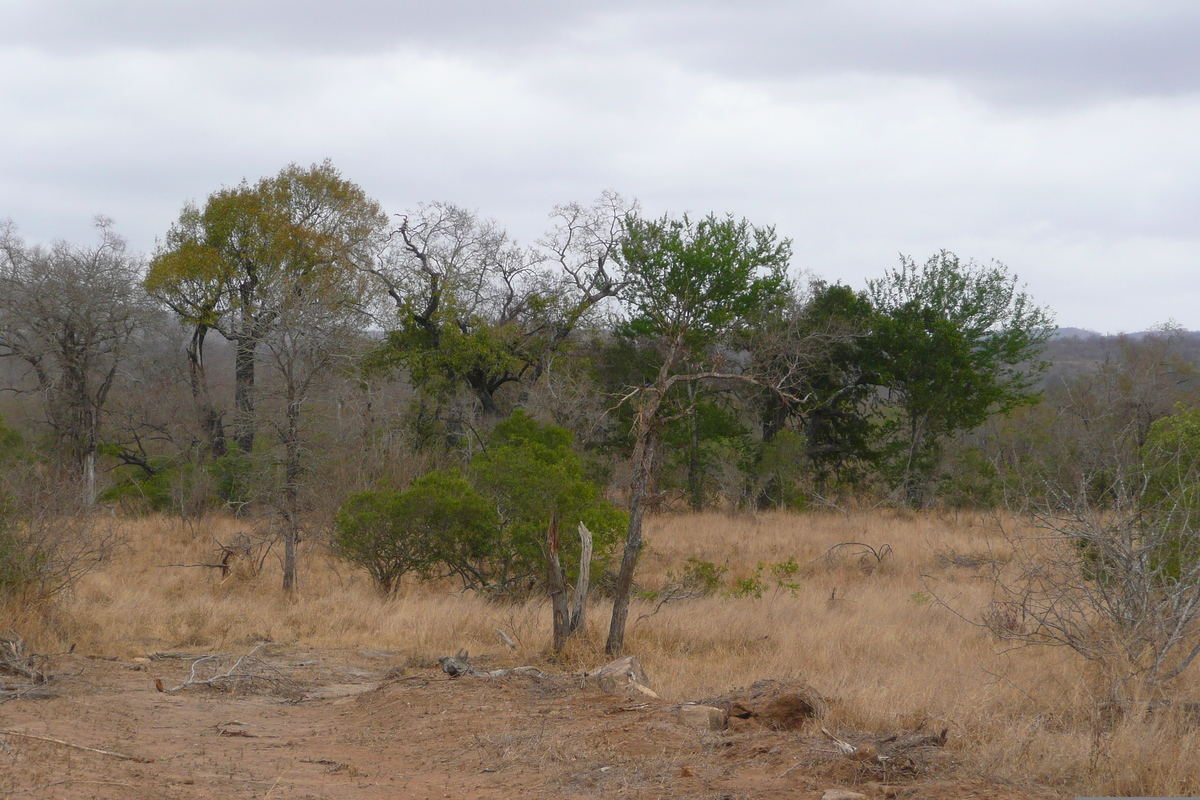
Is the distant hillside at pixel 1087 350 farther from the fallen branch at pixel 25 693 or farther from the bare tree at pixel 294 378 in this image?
the fallen branch at pixel 25 693

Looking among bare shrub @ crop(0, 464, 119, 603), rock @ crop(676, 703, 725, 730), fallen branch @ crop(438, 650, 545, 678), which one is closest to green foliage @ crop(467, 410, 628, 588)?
fallen branch @ crop(438, 650, 545, 678)

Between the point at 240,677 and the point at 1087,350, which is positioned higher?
the point at 1087,350

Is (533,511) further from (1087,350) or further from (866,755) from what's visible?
(1087,350)

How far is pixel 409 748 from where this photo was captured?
6613 millimetres

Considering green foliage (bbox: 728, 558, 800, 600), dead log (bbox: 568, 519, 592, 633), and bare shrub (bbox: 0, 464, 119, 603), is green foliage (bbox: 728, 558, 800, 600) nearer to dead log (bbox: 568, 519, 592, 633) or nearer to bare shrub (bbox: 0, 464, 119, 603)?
dead log (bbox: 568, 519, 592, 633)

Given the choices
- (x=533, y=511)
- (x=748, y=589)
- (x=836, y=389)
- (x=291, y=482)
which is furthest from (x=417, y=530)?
(x=836, y=389)

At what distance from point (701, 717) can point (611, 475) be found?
806 inches

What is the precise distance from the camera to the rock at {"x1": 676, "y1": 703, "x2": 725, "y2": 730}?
21.8ft

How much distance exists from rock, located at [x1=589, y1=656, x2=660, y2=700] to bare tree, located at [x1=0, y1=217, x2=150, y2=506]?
20.0 metres

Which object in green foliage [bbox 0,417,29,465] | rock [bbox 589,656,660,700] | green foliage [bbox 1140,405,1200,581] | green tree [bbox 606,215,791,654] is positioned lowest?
rock [bbox 589,656,660,700]

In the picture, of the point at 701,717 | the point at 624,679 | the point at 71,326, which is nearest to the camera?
the point at 701,717

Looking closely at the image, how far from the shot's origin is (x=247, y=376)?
1055 inches

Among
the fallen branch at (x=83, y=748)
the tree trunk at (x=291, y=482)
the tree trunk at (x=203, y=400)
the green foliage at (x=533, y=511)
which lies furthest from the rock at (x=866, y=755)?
the tree trunk at (x=203, y=400)

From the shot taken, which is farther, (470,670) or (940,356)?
(940,356)
